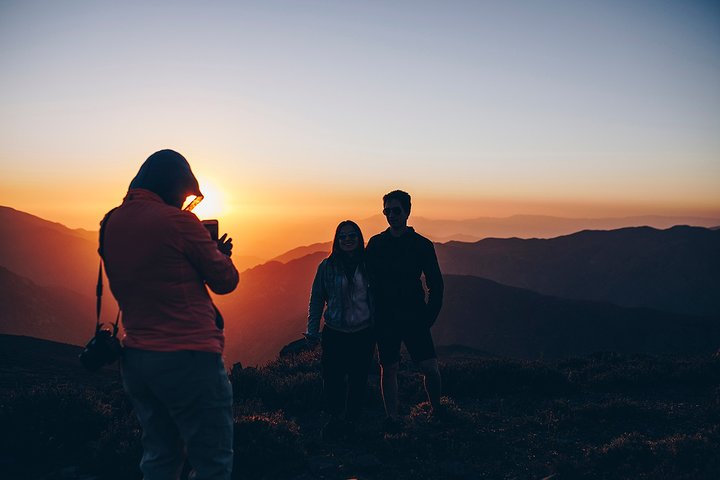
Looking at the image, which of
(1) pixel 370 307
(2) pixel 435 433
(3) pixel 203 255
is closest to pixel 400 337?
(1) pixel 370 307

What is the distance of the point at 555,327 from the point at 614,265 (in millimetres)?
53030

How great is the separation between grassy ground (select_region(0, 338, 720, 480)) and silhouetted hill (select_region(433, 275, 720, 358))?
1623 inches

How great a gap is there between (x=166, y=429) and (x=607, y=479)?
13.2ft

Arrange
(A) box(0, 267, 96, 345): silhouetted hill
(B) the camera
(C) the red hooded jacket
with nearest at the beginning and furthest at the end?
(C) the red hooded jacket, (B) the camera, (A) box(0, 267, 96, 345): silhouetted hill

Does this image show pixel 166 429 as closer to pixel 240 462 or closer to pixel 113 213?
pixel 113 213

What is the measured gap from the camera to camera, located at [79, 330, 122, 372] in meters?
2.62

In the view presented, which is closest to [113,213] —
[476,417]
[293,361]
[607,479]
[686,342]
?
[607,479]

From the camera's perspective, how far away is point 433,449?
5375mm

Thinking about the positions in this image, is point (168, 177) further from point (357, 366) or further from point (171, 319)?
point (357, 366)

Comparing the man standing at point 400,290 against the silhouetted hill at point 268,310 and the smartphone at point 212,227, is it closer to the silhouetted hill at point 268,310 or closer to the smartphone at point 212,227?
the smartphone at point 212,227

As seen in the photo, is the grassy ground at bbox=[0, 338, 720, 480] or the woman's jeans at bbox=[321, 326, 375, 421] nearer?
the grassy ground at bbox=[0, 338, 720, 480]

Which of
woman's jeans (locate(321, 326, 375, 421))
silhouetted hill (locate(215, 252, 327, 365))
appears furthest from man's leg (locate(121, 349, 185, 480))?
silhouetted hill (locate(215, 252, 327, 365))

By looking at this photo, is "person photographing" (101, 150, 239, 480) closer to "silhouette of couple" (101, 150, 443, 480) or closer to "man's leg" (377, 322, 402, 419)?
"silhouette of couple" (101, 150, 443, 480)

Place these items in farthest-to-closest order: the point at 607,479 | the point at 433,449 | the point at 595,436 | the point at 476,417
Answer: the point at 476,417 < the point at 595,436 < the point at 433,449 < the point at 607,479
